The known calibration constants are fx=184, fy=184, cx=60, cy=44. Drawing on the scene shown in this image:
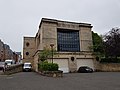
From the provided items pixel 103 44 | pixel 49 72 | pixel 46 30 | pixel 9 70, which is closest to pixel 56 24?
pixel 46 30

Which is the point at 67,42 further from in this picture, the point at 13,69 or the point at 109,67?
the point at 13,69

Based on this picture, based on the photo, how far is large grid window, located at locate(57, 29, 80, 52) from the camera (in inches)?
1610

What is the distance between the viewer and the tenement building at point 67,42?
126 ft

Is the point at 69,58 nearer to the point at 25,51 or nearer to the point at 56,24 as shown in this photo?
the point at 56,24

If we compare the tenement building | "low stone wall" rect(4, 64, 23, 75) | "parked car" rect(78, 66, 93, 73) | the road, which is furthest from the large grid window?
the road

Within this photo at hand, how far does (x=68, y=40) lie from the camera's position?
42.2 meters

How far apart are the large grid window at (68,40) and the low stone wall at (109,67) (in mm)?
6282

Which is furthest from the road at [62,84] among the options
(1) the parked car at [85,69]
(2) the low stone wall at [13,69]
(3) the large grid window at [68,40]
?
(3) the large grid window at [68,40]

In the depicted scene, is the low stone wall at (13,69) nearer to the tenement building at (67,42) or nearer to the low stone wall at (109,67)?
the tenement building at (67,42)

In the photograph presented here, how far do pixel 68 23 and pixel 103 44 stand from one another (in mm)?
9012

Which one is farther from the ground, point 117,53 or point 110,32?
point 110,32

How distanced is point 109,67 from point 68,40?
10.9 metres

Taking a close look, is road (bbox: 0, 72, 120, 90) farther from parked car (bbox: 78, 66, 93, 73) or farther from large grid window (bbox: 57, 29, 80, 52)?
large grid window (bbox: 57, 29, 80, 52)

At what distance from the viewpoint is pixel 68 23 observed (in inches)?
1634
